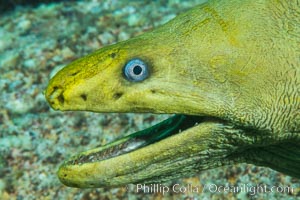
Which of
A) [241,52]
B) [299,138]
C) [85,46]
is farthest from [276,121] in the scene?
[85,46]

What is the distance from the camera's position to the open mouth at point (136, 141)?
8.25 feet

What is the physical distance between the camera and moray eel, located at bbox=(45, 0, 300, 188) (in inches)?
92.0

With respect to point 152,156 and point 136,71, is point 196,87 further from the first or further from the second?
point 152,156

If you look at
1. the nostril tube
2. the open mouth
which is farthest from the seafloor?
the nostril tube

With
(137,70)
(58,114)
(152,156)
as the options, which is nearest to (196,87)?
(137,70)

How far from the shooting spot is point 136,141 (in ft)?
8.59

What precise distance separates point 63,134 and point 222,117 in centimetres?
245

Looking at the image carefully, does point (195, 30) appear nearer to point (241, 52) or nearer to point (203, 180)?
point (241, 52)

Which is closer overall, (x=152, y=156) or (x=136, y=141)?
(x=152, y=156)

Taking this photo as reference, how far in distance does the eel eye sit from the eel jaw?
1.27 ft

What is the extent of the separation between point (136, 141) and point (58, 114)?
7.17 feet

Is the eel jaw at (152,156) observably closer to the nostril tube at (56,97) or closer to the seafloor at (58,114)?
the nostril tube at (56,97)

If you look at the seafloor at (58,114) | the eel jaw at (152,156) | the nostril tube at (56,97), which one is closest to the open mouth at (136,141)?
the eel jaw at (152,156)

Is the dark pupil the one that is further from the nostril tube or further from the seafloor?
the seafloor
